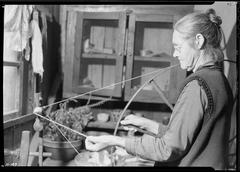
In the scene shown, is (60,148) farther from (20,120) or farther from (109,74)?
(109,74)

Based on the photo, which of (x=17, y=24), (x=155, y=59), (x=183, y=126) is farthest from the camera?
(x=155, y=59)

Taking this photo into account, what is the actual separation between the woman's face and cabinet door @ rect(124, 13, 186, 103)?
0.55 metres

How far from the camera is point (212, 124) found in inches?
21.3

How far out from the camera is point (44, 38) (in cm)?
110

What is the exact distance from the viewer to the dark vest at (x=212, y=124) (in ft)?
1.75

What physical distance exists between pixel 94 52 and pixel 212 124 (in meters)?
0.75

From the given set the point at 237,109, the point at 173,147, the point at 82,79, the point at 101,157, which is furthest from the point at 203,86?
the point at 82,79

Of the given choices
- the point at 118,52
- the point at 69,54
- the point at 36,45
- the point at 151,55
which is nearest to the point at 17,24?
the point at 36,45

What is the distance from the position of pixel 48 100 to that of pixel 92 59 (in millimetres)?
276

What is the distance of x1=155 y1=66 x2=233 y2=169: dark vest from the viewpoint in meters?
0.53

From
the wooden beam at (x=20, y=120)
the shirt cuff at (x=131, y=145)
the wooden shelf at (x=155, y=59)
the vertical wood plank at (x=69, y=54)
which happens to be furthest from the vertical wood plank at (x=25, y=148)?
the wooden shelf at (x=155, y=59)

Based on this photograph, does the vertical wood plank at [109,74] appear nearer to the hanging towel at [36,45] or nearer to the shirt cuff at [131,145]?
the hanging towel at [36,45]

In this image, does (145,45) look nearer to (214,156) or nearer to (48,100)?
(48,100)

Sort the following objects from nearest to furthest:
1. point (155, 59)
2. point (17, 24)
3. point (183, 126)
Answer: point (183, 126), point (17, 24), point (155, 59)
